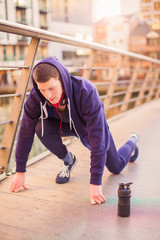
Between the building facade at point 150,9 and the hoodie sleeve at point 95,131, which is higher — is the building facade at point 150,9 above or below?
above

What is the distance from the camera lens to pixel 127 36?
4141cm

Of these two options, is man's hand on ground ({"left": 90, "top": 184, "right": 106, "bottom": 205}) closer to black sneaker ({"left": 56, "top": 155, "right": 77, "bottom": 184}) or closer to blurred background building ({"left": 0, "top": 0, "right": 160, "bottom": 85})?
black sneaker ({"left": 56, "top": 155, "right": 77, "bottom": 184})

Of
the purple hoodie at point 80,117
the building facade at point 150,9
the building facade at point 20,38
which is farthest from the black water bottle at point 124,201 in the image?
the building facade at point 150,9

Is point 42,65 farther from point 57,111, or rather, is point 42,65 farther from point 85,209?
point 85,209

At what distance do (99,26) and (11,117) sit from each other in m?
43.1

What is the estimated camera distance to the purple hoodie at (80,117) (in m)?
1.57

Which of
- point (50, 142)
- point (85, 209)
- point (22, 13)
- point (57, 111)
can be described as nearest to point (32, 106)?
point (57, 111)

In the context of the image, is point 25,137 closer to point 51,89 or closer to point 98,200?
point 51,89

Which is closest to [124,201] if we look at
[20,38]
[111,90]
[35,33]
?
[35,33]

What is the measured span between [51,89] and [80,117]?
32cm

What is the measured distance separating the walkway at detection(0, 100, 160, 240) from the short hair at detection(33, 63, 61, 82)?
2.04 feet

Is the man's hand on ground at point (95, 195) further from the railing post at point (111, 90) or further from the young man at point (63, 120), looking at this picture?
the railing post at point (111, 90)

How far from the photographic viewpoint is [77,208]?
5.16 ft

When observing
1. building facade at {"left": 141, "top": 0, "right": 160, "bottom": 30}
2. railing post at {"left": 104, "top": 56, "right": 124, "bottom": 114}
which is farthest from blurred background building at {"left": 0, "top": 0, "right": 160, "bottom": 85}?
railing post at {"left": 104, "top": 56, "right": 124, "bottom": 114}
